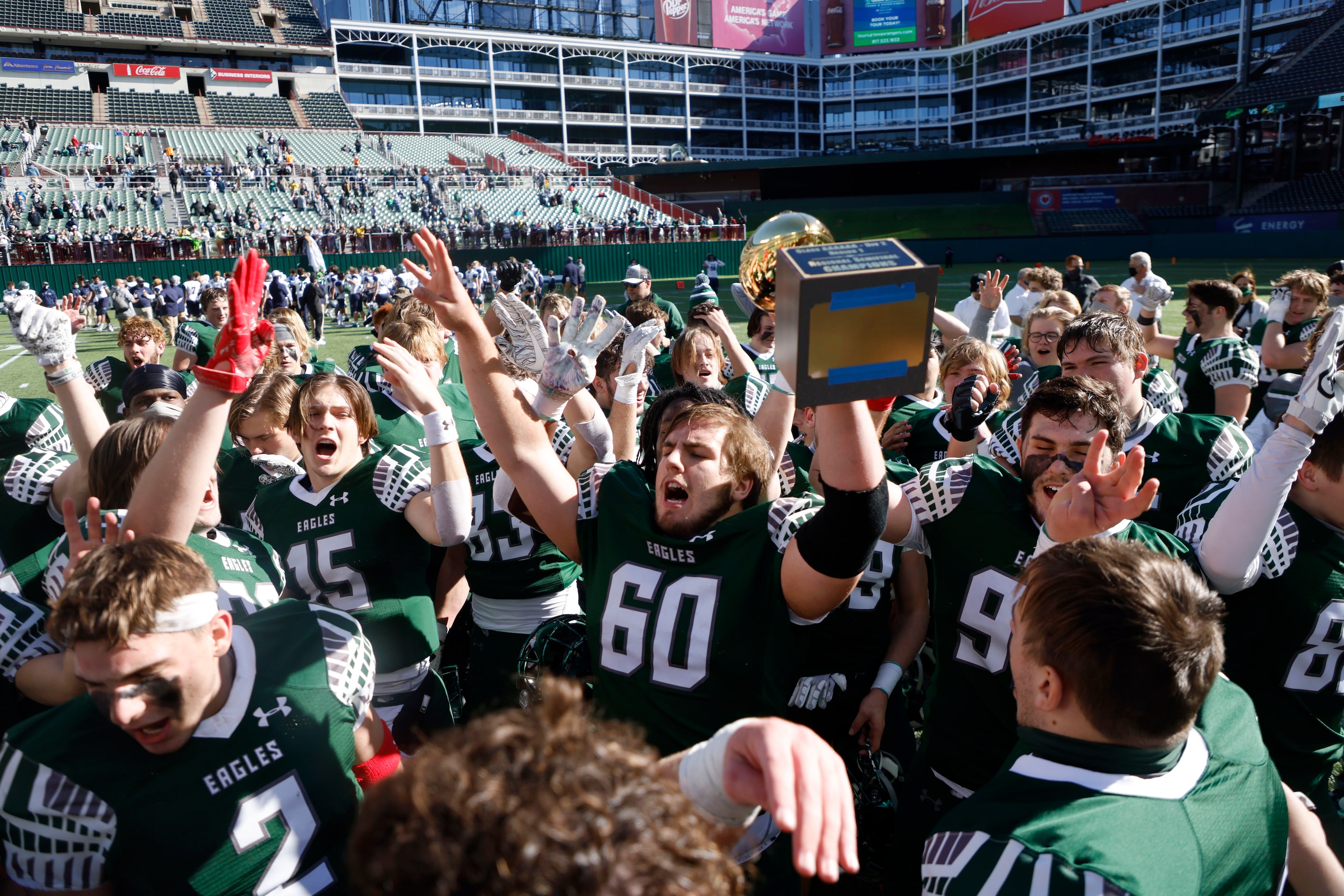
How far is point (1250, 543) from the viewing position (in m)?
2.44

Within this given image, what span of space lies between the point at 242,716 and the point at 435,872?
53.8 inches

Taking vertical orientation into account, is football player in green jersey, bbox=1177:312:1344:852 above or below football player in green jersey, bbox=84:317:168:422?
below

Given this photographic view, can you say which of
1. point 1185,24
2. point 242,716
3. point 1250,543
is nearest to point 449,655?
point 242,716

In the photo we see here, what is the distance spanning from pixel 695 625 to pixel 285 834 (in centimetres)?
118

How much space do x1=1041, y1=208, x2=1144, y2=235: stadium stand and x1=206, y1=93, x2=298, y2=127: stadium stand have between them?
44.5m

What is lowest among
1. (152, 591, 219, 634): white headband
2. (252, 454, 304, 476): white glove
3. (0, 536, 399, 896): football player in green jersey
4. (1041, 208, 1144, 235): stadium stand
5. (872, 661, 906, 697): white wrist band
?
(872, 661, 906, 697): white wrist band

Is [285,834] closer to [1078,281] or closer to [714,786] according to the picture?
[714,786]

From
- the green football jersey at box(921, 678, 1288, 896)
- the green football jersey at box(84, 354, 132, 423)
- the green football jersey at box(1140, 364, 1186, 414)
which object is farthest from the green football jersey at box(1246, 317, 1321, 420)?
the green football jersey at box(84, 354, 132, 423)

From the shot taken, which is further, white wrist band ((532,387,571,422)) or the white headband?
white wrist band ((532,387,571,422))

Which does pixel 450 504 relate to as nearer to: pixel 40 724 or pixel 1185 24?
pixel 40 724

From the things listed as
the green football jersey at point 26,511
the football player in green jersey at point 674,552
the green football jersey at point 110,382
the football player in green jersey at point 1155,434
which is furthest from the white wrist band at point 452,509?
the green football jersey at point 110,382

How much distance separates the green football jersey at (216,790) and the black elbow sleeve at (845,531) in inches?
50.6

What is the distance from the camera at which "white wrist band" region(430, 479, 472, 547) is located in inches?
120

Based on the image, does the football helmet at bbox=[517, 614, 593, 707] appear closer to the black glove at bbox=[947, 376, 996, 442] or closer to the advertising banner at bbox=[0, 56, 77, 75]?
the black glove at bbox=[947, 376, 996, 442]
